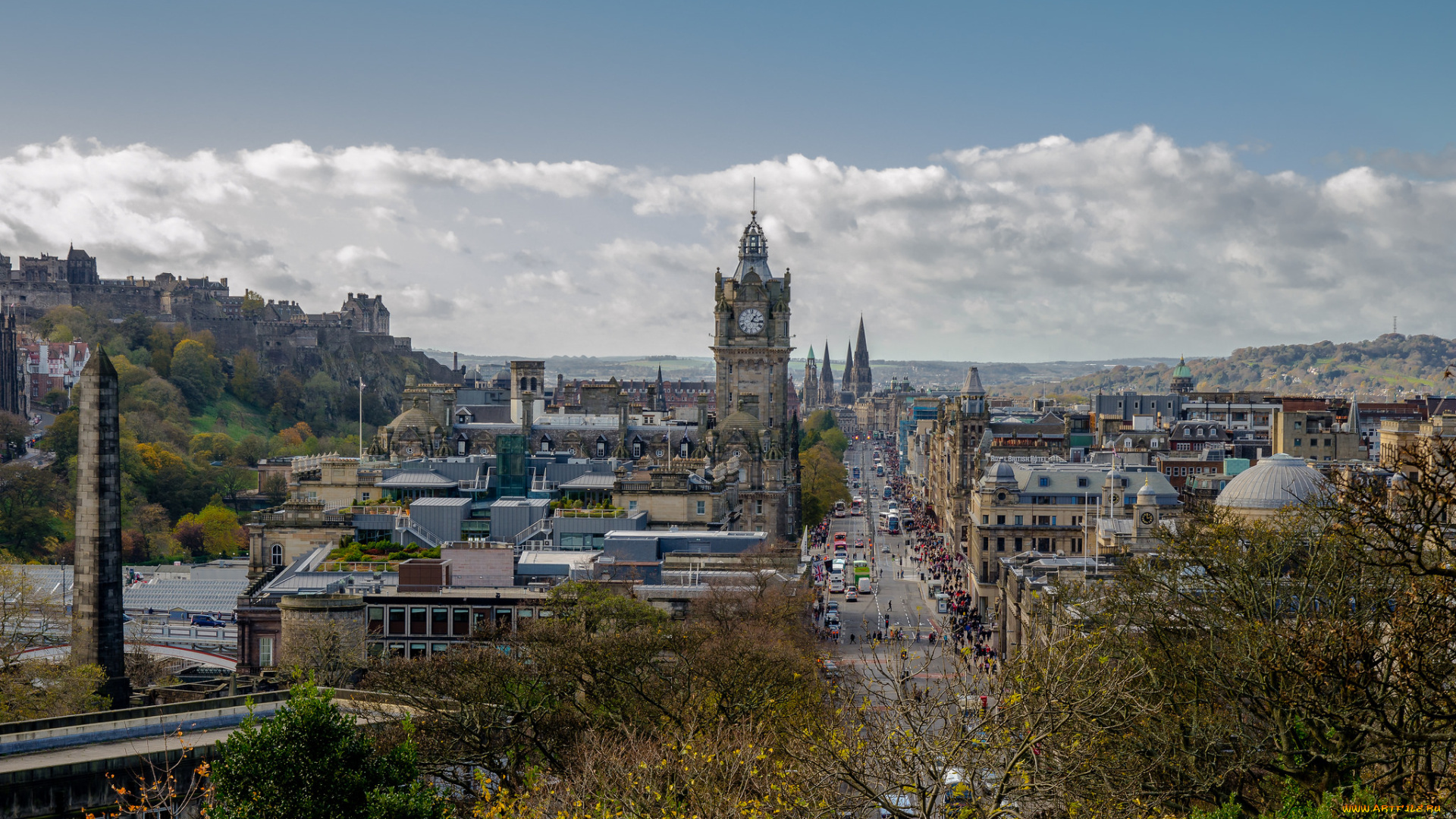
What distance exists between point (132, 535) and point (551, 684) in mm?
80096

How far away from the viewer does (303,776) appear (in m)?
23.7

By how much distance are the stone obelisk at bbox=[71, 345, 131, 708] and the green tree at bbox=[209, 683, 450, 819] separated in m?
17.0

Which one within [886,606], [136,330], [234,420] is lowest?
[886,606]

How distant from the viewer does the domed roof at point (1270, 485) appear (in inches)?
2579

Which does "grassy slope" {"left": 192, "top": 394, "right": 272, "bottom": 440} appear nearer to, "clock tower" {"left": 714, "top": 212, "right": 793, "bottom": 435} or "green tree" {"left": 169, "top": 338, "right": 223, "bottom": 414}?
"green tree" {"left": 169, "top": 338, "right": 223, "bottom": 414}

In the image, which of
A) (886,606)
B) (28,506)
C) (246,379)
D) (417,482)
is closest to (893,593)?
(886,606)

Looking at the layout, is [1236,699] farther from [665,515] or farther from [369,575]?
[665,515]

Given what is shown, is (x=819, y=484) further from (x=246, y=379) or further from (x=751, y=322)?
(x=246, y=379)

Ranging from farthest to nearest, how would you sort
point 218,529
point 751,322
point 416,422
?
point 218,529
point 751,322
point 416,422

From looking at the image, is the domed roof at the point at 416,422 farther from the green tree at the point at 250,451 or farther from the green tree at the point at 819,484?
the green tree at the point at 250,451

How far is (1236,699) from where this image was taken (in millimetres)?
30875

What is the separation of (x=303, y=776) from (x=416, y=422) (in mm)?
77046

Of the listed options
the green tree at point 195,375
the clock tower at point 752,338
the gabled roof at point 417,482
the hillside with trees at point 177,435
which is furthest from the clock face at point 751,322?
the green tree at point 195,375

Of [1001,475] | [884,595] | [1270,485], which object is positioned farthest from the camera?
[884,595]
